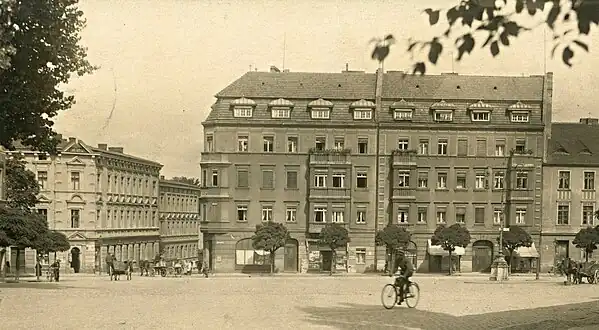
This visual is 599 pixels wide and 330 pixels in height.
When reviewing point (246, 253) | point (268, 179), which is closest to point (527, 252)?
point (268, 179)

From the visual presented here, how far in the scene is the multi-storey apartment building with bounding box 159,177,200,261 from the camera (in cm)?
8731

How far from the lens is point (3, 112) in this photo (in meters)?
25.4

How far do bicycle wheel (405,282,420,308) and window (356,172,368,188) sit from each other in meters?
38.6

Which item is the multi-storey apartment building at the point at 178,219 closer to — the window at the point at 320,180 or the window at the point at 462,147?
the window at the point at 320,180

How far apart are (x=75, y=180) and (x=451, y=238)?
1170 inches

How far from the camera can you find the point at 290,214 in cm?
6022

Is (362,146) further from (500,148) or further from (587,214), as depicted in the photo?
(587,214)

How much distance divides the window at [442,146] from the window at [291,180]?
10.6 meters

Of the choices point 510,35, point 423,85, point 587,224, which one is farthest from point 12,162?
point 510,35

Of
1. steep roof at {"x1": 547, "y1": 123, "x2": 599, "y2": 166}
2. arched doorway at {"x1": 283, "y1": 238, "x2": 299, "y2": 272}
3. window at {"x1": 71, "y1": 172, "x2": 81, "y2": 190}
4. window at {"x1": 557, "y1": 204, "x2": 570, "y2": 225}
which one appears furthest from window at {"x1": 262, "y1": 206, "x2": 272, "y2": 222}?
window at {"x1": 557, "y1": 204, "x2": 570, "y2": 225}

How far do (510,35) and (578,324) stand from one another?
10.2m

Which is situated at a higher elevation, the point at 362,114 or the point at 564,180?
the point at 362,114

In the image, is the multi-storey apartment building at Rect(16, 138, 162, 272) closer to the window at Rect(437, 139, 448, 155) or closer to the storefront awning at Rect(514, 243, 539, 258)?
the window at Rect(437, 139, 448, 155)

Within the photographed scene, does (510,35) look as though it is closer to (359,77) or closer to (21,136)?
(21,136)
